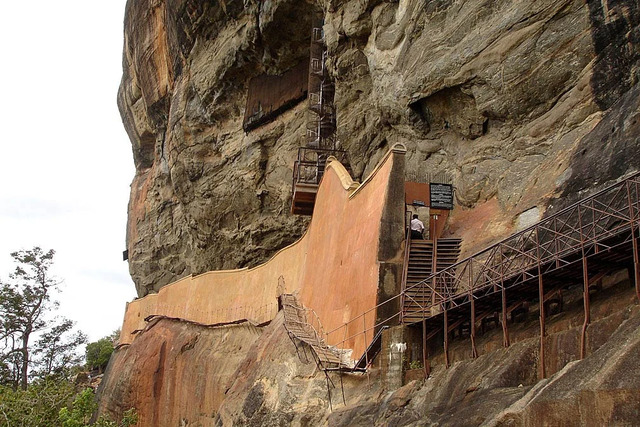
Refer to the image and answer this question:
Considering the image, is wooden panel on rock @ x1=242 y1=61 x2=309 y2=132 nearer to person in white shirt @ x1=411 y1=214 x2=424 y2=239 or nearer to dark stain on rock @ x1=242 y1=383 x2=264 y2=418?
person in white shirt @ x1=411 y1=214 x2=424 y2=239

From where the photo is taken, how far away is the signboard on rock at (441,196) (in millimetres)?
16547

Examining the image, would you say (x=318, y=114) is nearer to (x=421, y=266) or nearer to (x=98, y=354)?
(x=421, y=266)

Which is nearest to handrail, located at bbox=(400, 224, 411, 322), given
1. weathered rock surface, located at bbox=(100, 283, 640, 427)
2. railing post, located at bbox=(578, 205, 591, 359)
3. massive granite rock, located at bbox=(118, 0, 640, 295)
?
massive granite rock, located at bbox=(118, 0, 640, 295)

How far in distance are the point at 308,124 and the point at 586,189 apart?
16991mm

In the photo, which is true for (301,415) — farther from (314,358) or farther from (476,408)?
(476,408)

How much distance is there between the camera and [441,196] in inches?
655

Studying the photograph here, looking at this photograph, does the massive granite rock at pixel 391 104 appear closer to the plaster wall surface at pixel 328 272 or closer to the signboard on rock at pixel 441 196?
the signboard on rock at pixel 441 196

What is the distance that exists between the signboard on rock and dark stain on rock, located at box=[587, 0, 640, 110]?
13.7 feet

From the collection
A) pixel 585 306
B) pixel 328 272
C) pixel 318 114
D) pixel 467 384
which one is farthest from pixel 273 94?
pixel 585 306

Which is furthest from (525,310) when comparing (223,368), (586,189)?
(223,368)

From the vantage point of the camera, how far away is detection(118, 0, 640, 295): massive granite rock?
13.9 metres

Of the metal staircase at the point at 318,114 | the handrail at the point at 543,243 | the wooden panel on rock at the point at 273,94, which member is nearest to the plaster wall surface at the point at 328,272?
the handrail at the point at 543,243

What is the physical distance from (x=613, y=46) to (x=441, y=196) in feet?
16.3

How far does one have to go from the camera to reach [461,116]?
17234mm
